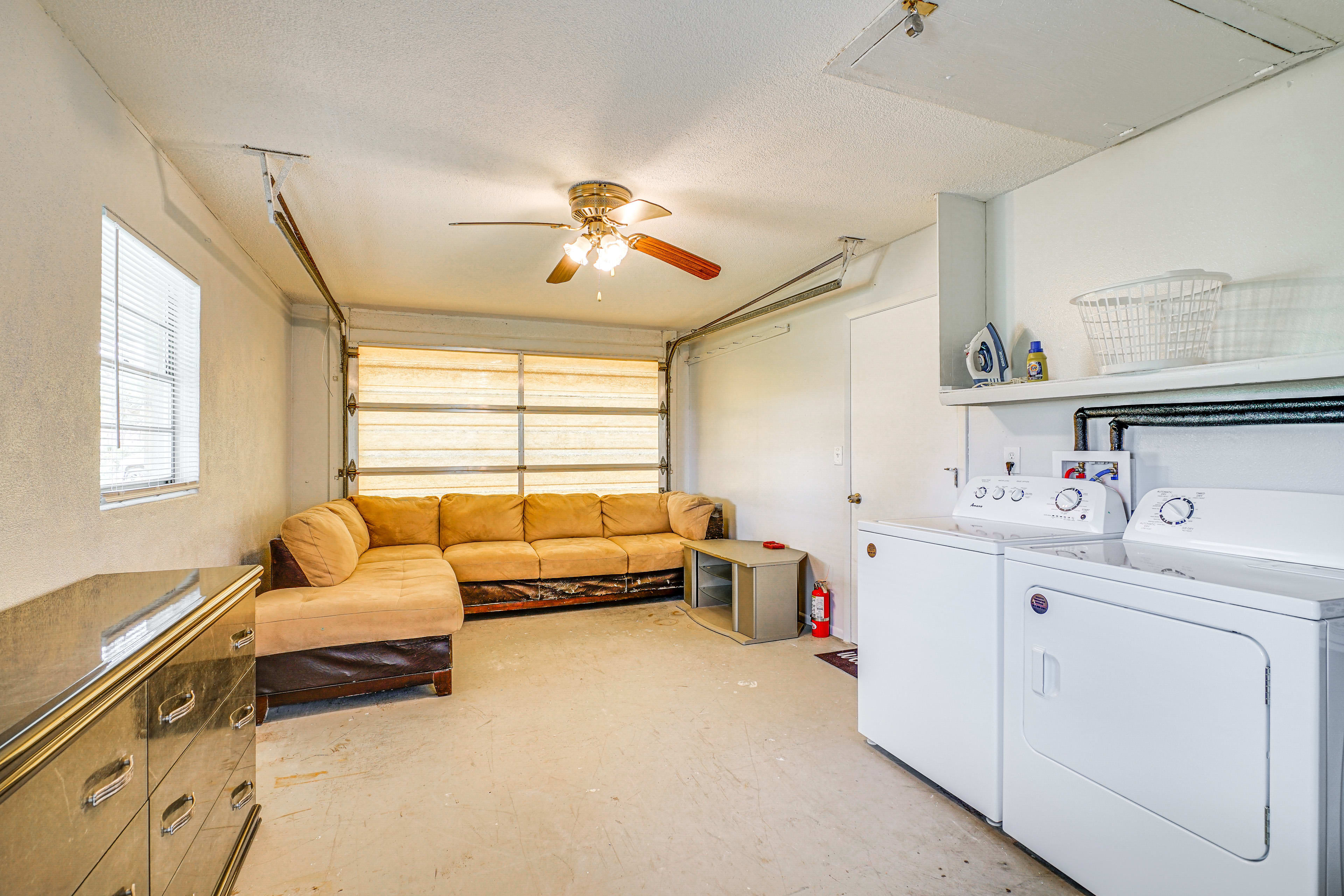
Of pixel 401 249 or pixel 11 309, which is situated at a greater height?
pixel 401 249

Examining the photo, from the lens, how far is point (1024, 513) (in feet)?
7.82

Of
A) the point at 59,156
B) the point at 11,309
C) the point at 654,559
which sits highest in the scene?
the point at 59,156

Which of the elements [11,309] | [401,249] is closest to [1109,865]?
[11,309]

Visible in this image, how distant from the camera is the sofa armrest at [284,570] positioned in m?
3.11

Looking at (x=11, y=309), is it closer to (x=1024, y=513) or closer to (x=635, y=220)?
(x=635, y=220)

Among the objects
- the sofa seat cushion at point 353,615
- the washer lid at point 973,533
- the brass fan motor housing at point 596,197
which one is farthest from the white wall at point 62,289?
the washer lid at point 973,533

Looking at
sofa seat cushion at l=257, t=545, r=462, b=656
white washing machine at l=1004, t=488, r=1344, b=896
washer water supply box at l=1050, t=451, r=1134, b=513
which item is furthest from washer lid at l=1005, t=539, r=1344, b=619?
sofa seat cushion at l=257, t=545, r=462, b=656

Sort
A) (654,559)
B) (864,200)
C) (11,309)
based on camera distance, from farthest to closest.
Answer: (654,559), (864,200), (11,309)

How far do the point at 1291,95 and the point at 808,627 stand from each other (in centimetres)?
332

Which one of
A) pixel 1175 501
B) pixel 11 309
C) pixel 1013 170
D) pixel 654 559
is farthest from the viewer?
pixel 654 559

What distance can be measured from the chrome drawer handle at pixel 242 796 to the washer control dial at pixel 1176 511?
2.88 m

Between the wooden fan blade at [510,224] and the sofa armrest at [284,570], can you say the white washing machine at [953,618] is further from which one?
the sofa armrest at [284,570]

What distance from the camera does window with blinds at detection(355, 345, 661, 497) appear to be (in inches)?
201

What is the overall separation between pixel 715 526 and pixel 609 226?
9.60 feet
